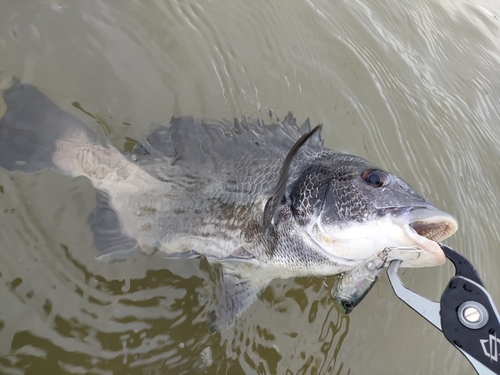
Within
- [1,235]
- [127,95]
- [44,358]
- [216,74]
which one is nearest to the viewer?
[44,358]

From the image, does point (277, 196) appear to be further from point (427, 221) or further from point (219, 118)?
point (219, 118)

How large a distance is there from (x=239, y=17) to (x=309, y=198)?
9.00 feet

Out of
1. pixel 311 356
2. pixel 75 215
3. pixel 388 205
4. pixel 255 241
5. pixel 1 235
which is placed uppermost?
pixel 388 205

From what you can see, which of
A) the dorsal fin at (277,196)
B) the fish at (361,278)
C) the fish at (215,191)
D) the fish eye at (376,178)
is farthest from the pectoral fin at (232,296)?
the fish eye at (376,178)

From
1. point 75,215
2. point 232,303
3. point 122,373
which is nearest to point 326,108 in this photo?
point 232,303

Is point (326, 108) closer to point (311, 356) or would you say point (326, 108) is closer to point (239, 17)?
point (239, 17)

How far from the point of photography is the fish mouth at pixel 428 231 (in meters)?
2.15

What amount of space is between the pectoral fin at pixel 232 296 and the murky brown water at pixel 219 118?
0.13m

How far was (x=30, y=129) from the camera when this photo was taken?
2.92m

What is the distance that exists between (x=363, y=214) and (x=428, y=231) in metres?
0.40

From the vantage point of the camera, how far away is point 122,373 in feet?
8.86

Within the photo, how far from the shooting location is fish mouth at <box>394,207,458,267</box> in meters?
2.15

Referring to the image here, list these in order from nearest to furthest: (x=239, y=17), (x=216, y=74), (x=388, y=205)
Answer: (x=388, y=205), (x=216, y=74), (x=239, y=17)

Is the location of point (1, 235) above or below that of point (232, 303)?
below
